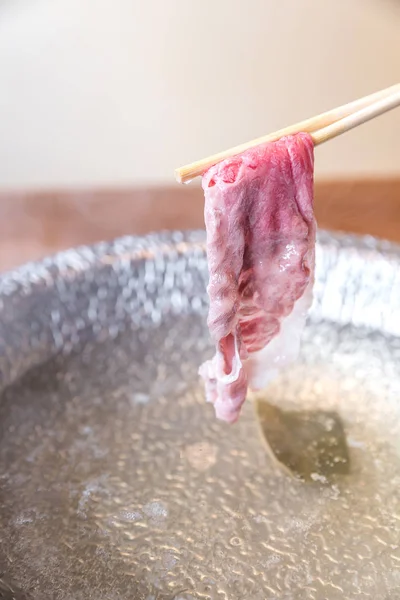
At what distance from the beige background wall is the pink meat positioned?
2.99 feet

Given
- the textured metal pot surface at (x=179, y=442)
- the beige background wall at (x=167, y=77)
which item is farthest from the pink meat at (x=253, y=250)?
the beige background wall at (x=167, y=77)

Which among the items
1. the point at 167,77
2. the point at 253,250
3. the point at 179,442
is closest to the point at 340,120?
the point at 253,250

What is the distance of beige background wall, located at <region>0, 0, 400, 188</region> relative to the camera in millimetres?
1394

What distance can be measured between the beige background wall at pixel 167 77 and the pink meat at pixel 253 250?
0.91 metres

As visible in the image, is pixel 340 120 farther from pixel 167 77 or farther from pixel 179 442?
pixel 167 77

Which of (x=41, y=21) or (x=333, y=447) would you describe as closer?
(x=333, y=447)

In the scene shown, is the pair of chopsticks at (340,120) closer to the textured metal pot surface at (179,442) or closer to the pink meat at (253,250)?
the pink meat at (253,250)

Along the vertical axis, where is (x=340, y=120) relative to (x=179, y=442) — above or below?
above

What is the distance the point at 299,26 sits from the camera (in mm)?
1421

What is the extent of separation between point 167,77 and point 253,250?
0.95 m

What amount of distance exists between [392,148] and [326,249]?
2.33ft

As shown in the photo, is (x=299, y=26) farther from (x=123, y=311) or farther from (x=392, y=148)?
(x=123, y=311)

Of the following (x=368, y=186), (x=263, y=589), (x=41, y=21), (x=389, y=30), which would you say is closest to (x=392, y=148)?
(x=368, y=186)

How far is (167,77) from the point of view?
4.80 ft
